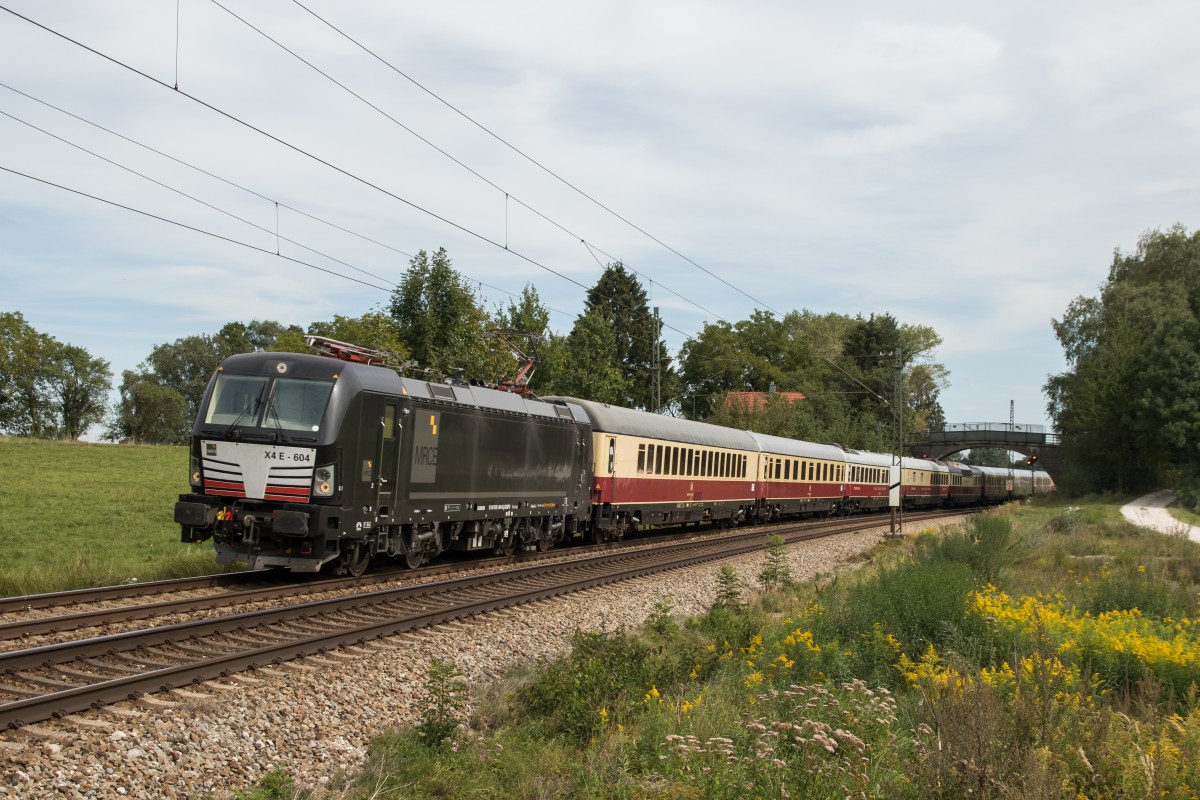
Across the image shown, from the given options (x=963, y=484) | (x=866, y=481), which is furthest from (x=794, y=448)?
(x=963, y=484)

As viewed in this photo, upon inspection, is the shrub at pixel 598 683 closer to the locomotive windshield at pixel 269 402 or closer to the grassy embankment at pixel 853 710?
the grassy embankment at pixel 853 710

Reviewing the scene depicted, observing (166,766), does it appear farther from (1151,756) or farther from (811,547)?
(811,547)

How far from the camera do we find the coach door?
47.5 ft

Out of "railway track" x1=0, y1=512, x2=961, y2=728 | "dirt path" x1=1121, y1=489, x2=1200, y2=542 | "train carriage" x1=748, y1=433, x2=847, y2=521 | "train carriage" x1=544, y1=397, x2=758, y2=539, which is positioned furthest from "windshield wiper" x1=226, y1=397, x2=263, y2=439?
"train carriage" x1=748, y1=433, x2=847, y2=521

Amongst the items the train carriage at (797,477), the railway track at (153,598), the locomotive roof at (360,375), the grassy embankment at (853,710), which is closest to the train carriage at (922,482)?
the train carriage at (797,477)

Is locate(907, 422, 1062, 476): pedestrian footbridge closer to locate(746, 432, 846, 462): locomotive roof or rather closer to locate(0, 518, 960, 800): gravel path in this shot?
locate(746, 432, 846, 462): locomotive roof

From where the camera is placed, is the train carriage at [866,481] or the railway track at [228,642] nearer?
the railway track at [228,642]

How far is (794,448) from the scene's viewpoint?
1489 inches

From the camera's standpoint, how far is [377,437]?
1438 centimetres

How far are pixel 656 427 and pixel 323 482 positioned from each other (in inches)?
569

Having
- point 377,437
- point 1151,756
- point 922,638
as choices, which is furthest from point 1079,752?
point 377,437

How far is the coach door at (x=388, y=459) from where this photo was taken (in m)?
14.5

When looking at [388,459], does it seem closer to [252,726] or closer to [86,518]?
[252,726]

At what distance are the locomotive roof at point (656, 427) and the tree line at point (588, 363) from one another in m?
2.36
